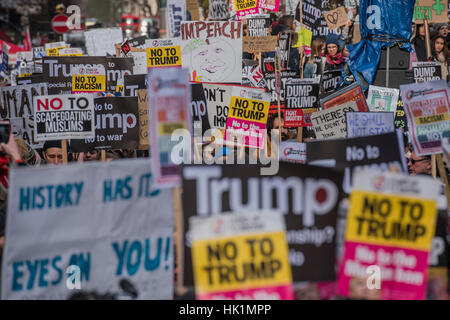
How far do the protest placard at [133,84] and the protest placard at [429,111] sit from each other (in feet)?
16.6

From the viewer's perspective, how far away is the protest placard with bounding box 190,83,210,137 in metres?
8.69

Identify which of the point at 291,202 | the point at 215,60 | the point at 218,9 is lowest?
the point at 291,202

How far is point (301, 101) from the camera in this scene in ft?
33.5

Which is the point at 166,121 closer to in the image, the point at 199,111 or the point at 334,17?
the point at 199,111

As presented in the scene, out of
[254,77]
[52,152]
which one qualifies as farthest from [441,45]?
[52,152]

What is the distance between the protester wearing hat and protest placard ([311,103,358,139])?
20.4ft

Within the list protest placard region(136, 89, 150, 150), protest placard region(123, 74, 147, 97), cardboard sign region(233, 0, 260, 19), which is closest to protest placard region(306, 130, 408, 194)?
protest placard region(136, 89, 150, 150)

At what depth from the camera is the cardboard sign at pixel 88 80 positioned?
35.4ft

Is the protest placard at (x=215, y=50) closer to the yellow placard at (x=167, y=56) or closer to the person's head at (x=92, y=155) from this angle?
the yellow placard at (x=167, y=56)

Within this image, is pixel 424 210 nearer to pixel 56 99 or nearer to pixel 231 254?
pixel 231 254

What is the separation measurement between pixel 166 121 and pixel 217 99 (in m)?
5.13

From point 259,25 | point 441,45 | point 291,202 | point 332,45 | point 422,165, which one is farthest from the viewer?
point 259,25

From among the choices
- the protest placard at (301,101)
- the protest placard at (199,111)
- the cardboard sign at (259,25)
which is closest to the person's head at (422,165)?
the protest placard at (301,101)

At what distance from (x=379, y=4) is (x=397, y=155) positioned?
18.2ft
